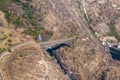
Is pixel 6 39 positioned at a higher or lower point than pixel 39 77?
higher

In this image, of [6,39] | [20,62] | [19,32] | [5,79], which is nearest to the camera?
[5,79]

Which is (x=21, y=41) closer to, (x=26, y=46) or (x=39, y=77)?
(x=26, y=46)

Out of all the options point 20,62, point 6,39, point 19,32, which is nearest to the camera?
point 20,62

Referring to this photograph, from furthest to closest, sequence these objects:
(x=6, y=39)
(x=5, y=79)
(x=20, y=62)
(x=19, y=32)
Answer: (x=19, y=32) < (x=6, y=39) < (x=20, y=62) < (x=5, y=79)

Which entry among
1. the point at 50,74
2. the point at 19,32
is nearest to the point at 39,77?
the point at 50,74

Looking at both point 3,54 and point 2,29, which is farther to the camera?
point 2,29

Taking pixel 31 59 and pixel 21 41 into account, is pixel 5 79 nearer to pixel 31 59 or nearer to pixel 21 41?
pixel 31 59

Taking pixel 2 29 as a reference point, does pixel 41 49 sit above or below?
below

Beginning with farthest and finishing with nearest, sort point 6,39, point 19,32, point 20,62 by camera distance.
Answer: point 19,32, point 6,39, point 20,62

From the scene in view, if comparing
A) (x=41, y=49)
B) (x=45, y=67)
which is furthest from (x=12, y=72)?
(x=41, y=49)
